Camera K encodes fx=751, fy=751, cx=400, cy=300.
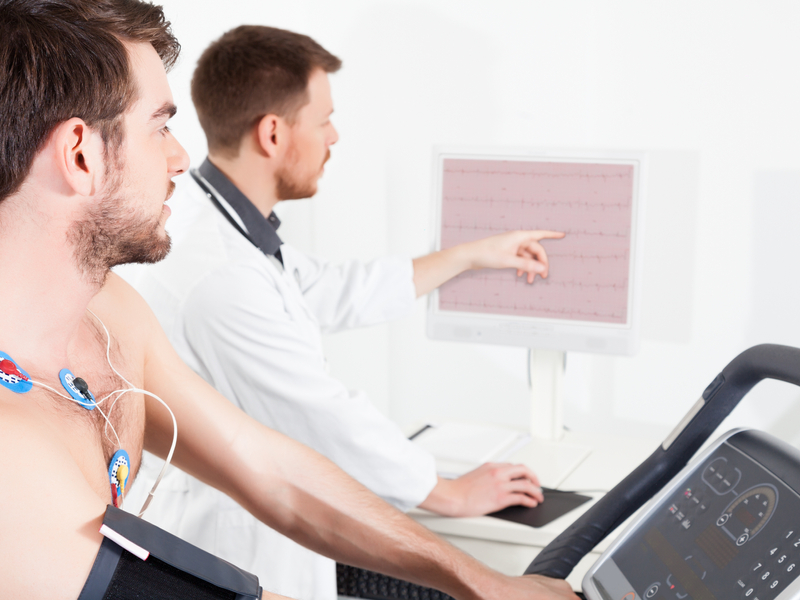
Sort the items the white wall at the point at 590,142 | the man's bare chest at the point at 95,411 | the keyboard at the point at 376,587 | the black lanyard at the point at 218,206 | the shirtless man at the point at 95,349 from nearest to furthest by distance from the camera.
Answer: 1. the shirtless man at the point at 95,349
2. the man's bare chest at the point at 95,411
3. the keyboard at the point at 376,587
4. the black lanyard at the point at 218,206
5. the white wall at the point at 590,142

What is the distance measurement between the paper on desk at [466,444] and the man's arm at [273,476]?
56 cm

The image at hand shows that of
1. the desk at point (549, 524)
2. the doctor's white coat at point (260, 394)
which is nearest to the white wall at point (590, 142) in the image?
the desk at point (549, 524)

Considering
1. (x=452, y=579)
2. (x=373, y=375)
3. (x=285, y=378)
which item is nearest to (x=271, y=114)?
(x=285, y=378)

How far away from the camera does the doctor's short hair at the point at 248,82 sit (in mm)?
1515

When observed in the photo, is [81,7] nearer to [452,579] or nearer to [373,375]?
[452,579]

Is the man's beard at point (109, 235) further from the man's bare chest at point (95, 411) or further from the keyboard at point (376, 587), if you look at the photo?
the keyboard at point (376, 587)

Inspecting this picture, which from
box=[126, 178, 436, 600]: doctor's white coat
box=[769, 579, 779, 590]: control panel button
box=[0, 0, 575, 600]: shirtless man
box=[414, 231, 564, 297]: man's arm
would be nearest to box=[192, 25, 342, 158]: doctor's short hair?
box=[126, 178, 436, 600]: doctor's white coat

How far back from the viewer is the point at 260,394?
4.21 feet

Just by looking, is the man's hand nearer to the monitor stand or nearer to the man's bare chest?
the man's bare chest

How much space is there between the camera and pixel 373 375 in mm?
2479

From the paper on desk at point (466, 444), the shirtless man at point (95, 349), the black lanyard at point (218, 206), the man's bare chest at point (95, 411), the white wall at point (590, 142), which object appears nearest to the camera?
the shirtless man at point (95, 349)

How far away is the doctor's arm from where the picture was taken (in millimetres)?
924

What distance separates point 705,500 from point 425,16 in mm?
1795

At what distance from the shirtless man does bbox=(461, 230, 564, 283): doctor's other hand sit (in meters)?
0.73
